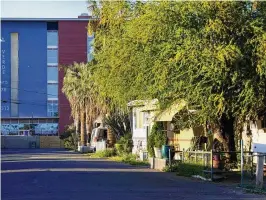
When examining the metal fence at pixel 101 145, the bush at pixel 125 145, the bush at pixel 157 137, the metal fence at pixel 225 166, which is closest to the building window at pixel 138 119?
the bush at pixel 125 145

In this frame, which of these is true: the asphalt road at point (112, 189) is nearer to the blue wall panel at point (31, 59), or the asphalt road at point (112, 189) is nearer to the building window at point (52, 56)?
the blue wall panel at point (31, 59)

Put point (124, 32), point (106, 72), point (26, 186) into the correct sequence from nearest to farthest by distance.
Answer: point (26, 186) < point (124, 32) < point (106, 72)

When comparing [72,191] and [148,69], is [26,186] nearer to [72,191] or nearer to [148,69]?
[72,191]

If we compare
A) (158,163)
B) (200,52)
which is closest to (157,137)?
(158,163)

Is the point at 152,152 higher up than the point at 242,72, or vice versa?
the point at 242,72

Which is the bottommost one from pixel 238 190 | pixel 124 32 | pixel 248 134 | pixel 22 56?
pixel 238 190

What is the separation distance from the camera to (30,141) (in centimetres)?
8306

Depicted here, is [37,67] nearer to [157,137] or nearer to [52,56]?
[52,56]

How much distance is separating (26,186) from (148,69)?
6.14m

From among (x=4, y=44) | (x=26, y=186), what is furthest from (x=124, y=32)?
(x=4, y=44)

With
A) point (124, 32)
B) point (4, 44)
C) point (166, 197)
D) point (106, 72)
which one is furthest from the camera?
point (4, 44)

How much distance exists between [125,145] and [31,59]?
164ft

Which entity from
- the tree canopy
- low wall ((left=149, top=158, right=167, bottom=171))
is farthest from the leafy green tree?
low wall ((left=149, top=158, right=167, bottom=171))

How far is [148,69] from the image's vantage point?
63.4 feet
